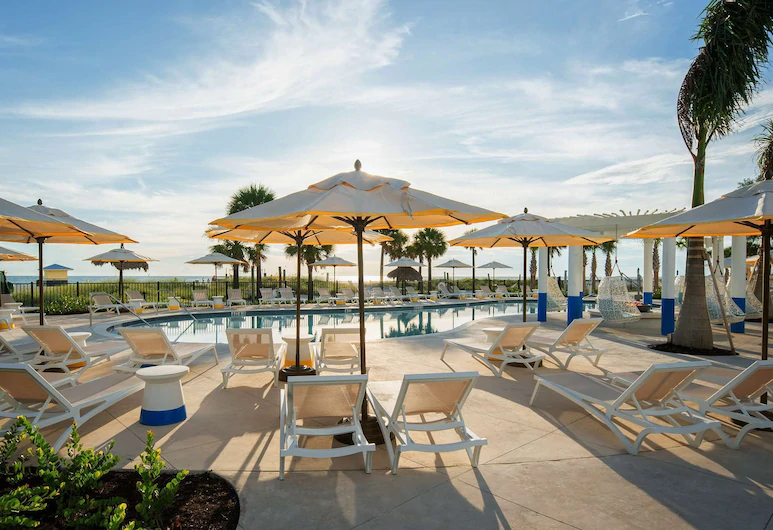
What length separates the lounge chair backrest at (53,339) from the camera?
18.4ft

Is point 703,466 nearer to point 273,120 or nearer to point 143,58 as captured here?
point 273,120

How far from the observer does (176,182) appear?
14023 millimetres

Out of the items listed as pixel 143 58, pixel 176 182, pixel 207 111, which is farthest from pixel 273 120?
pixel 176 182

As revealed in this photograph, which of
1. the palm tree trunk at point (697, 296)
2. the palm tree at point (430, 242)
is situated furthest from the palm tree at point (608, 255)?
the palm tree trunk at point (697, 296)

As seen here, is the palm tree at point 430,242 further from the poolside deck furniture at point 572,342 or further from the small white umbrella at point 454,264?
the poolside deck furniture at point 572,342

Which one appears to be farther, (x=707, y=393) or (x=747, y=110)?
(x=747, y=110)

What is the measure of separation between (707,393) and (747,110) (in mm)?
6241

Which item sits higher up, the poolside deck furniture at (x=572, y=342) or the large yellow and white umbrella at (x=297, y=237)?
the large yellow and white umbrella at (x=297, y=237)

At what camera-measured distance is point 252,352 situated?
555 cm

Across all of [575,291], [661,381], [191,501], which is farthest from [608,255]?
[191,501]

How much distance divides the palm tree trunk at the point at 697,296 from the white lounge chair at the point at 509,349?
3.90 m

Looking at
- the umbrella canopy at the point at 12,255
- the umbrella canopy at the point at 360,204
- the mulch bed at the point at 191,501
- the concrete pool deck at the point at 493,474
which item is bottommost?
the concrete pool deck at the point at 493,474

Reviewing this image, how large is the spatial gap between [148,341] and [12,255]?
1095cm

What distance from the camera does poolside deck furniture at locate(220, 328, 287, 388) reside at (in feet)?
17.7
